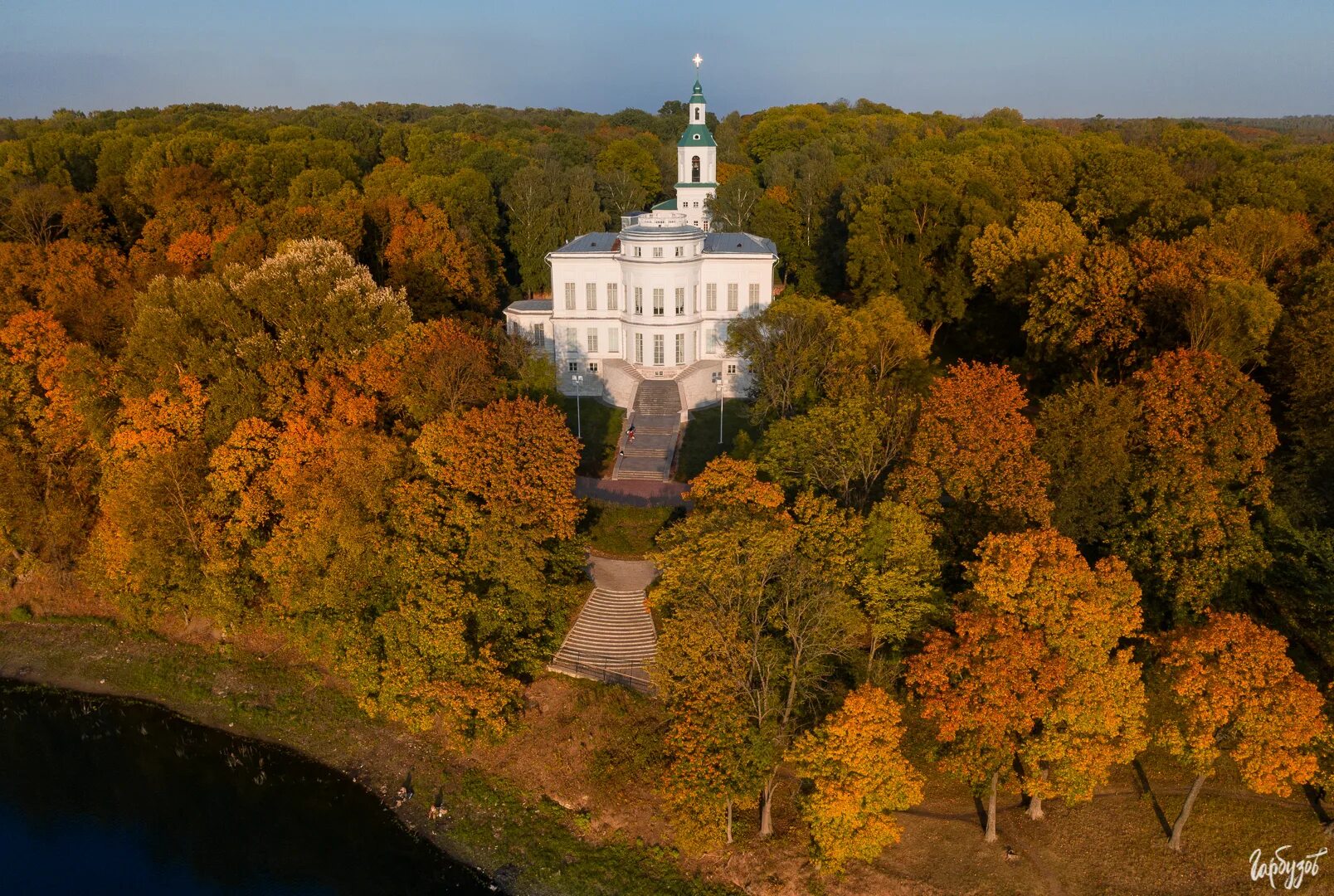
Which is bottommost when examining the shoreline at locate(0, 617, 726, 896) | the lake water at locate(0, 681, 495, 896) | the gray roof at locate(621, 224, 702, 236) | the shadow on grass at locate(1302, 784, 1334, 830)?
the lake water at locate(0, 681, 495, 896)

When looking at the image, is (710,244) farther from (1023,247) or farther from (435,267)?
(1023,247)

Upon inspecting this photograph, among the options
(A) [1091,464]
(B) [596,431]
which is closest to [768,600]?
(A) [1091,464]

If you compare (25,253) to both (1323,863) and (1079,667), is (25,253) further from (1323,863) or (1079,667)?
A: (1323,863)

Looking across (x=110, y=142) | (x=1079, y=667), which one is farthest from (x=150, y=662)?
(x=110, y=142)

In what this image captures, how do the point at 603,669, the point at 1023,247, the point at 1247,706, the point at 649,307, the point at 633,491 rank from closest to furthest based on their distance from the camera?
the point at 1247,706, the point at 603,669, the point at 633,491, the point at 1023,247, the point at 649,307

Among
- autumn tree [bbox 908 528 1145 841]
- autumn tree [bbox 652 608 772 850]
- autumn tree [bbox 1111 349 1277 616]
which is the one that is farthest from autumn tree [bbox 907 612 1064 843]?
autumn tree [bbox 1111 349 1277 616]

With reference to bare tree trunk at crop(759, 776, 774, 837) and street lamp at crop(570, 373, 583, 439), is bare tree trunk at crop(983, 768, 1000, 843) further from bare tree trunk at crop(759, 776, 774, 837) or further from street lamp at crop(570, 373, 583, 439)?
street lamp at crop(570, 373, 583, 439)
